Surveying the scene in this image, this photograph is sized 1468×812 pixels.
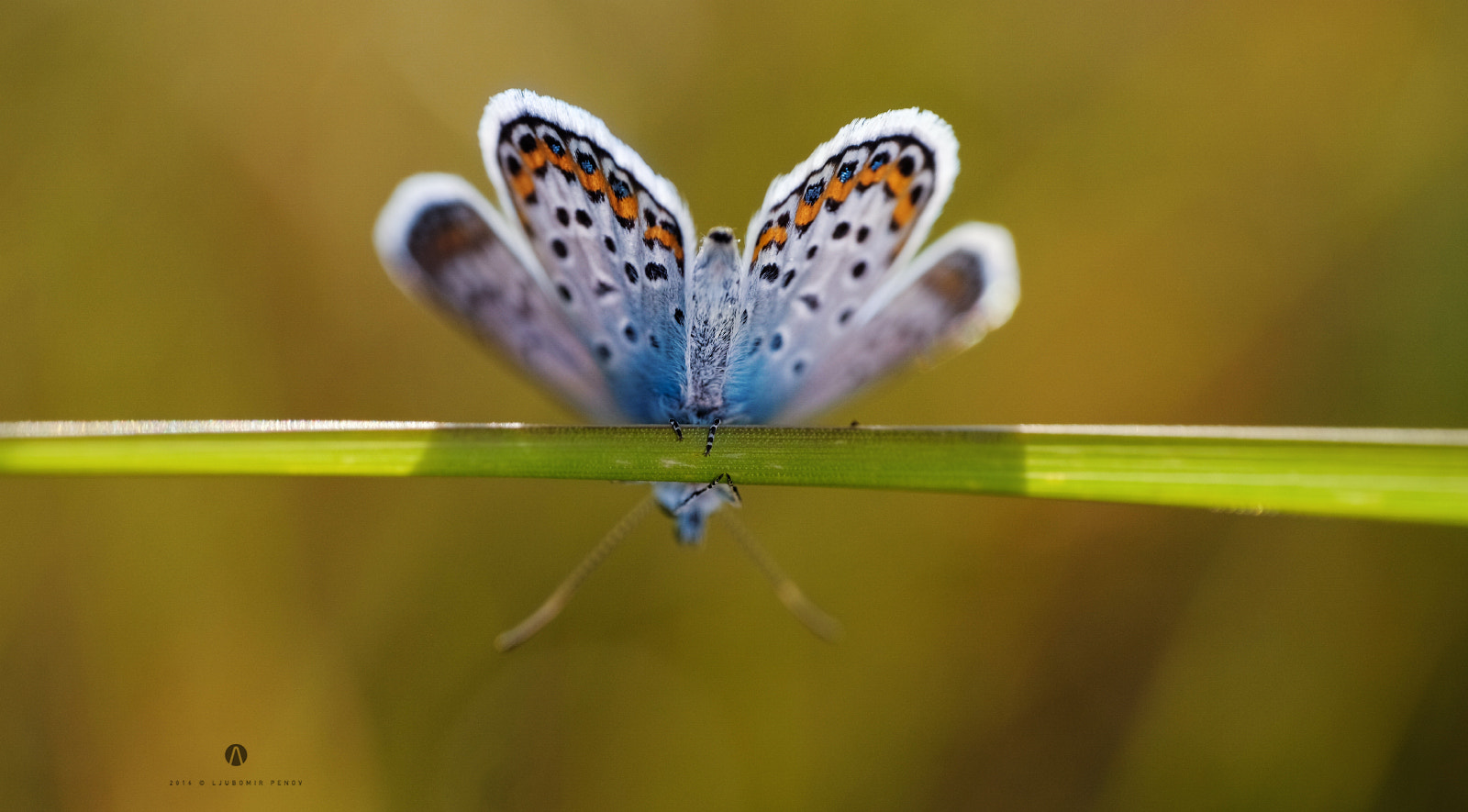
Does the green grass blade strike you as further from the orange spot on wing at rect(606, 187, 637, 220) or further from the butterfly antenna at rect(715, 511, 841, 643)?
the butterfly antenna at rect(715, 511, 841, 643)

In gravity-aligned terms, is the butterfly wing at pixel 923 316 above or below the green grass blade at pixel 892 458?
above

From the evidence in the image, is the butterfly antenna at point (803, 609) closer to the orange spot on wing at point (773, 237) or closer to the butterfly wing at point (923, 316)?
the butterfly wing at point (923, 316)

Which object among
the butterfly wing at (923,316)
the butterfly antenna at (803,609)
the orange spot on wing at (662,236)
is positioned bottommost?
the butterfly antenna at (803,609)

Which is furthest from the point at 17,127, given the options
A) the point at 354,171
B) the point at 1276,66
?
the point at 1276,66

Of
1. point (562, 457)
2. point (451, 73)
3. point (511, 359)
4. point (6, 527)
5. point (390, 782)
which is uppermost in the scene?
point (451, 73)

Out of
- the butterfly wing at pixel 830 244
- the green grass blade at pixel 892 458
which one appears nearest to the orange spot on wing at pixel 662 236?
the butterfly wing at pixel 830 244

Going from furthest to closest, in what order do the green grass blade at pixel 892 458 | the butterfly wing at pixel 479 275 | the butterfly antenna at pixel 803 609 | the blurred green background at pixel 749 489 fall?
the blurred green background at pixel 749 489, the butterfly antenna at pixel 803 609, the butterfly wing at pixel 479 275, the green grass blade at pixel 892 458

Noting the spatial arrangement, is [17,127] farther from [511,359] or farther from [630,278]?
[630,278]

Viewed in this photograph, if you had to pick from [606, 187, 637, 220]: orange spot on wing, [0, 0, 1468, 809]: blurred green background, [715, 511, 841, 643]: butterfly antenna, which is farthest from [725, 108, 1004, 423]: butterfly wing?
[0, 0, 1468, 809]: blurred green background
